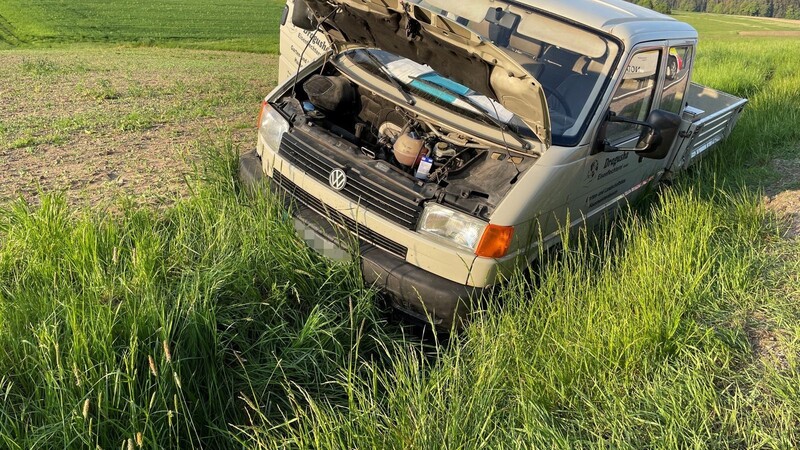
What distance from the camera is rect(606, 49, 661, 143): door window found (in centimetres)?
412

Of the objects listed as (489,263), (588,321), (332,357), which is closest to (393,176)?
(489,263)

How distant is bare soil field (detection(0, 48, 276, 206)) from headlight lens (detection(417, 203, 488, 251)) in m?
2.27

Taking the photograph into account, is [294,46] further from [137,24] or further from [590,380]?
[137,24]

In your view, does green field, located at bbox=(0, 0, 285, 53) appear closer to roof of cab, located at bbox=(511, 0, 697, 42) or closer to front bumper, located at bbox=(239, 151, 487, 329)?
roof of cab, located at bbox=(511, 0, 697, 42)

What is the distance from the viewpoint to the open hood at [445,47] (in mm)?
3330

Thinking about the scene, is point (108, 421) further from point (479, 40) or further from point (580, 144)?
point (580, 144)

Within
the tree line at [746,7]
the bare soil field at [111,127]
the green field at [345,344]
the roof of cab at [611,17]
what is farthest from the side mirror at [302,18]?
the tree line at [746,7]

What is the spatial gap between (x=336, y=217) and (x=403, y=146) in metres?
0.69

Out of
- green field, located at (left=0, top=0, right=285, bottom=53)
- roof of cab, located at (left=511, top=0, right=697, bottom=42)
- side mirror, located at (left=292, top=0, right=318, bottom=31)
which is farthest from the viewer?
green field, located at (left=0, top=0, right=285, bottom=53)

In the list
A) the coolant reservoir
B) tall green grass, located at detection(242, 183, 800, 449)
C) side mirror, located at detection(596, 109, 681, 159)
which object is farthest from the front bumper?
side mirror, located at detection(596, 109, 681, 159)

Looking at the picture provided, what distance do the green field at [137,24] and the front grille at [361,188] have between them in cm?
2251

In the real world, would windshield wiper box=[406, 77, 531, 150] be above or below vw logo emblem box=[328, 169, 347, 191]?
above

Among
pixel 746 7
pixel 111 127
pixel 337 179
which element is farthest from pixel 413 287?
pixel 746 7

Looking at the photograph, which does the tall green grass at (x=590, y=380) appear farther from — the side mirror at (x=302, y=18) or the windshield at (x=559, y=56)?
the side mirror at (x=302, y=18)
